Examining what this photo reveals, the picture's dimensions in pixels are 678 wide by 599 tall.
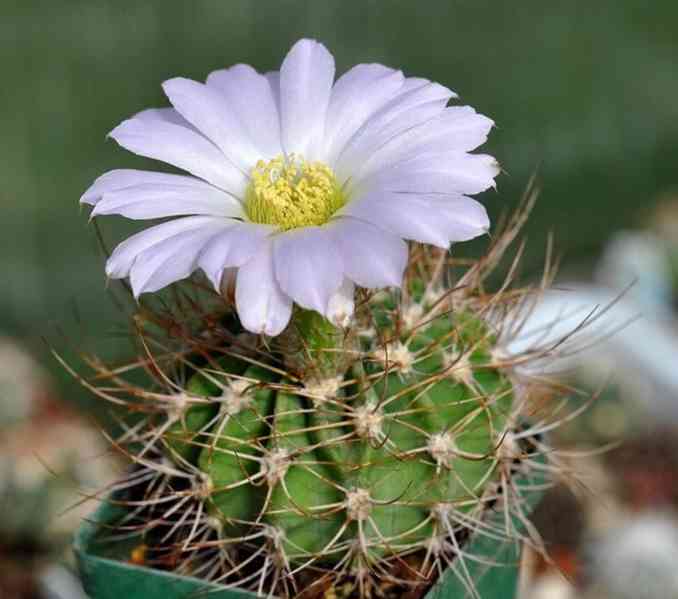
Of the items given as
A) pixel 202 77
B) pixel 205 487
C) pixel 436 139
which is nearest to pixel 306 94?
pixel 436 139

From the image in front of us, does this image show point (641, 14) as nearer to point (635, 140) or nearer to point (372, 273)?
point (635, 140)

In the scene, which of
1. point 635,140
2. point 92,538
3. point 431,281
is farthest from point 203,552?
point 635,140

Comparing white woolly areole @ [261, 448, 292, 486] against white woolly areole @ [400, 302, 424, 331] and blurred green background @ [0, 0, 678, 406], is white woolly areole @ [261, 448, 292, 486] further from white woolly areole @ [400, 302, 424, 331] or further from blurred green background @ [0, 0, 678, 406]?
blurred green background @ [0, 0, 678, 406]

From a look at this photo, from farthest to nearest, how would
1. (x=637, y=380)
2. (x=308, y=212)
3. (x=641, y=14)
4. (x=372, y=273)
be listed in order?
(x=641, y=14) < (x=637, y=380) < (x=308, y=212) < (x=372, y=273)

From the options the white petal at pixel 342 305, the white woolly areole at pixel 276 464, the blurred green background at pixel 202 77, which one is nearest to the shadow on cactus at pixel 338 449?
the white woolly areole at pixel 276 464

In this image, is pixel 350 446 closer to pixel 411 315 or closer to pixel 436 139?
pixel 411 315

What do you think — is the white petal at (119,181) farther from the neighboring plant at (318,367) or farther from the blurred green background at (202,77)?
the blurred green background at (202,77)
